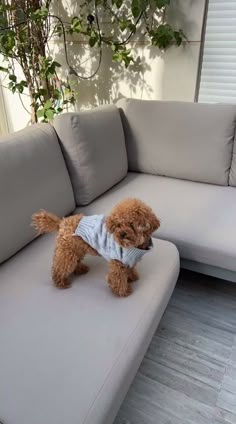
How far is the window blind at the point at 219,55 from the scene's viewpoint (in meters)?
1.80

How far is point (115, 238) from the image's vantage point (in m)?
0.99

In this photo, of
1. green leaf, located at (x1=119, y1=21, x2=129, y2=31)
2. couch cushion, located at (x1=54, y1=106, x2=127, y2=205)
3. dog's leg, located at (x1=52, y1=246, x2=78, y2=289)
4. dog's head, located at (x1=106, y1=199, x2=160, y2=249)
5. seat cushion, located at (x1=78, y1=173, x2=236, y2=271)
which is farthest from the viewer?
green leaf, located at (x1=119, y1=21, x2=129, y2=31)

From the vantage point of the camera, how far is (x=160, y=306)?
3.46 feet

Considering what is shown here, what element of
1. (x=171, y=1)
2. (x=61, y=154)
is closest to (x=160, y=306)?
(x=61, y=154)

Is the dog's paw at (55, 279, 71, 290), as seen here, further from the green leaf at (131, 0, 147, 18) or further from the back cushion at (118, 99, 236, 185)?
the green leaf at (131, 0, 147, 18)

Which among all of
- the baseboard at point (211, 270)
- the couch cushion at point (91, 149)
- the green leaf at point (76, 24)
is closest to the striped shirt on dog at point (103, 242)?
the baseboard at point (211, 270)

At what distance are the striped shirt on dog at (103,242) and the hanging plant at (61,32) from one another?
1.18 metres

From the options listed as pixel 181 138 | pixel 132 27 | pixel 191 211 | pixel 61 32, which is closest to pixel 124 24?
pixel 132 27

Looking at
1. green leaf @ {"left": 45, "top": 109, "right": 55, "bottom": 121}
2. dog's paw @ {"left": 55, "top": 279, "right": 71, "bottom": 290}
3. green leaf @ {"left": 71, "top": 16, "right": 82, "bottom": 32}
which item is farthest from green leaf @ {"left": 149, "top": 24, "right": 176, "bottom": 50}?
dog's paw @ {"left": 55, "top": 279, "right": 71, "bottom": 290}

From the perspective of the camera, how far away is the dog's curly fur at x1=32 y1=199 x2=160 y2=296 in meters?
0.96

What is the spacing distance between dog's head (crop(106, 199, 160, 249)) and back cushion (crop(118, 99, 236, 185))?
37.4 inches

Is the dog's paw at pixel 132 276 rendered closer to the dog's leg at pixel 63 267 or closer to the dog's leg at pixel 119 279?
the dog's leg at pixel 119 279

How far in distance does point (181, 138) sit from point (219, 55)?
600mm

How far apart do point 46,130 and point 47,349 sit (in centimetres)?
101
